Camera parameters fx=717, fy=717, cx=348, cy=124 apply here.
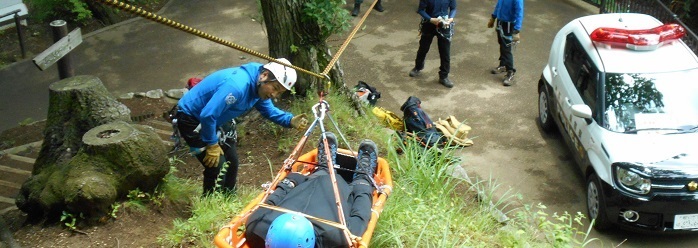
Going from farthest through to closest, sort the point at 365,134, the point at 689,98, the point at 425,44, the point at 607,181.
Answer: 1. the point at 425,44
2. the point at 365,134
3. the point at 689,98
4. the point at 607,181

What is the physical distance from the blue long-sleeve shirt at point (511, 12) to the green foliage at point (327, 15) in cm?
318

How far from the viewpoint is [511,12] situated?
10.4 meters

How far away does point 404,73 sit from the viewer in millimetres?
11148

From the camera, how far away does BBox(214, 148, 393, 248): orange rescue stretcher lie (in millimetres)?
4770

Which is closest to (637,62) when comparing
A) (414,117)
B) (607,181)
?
(607,181)

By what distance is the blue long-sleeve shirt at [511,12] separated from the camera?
33.6 feet

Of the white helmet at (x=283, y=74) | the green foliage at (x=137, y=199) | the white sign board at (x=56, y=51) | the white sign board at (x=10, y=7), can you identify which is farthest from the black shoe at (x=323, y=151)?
the white sign board at (x=10, y=7)

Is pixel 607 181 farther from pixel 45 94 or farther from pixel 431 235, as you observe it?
pixel 45 94

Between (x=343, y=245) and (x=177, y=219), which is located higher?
(x=343, y=245)

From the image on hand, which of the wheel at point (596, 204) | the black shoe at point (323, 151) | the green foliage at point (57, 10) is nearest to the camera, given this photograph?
the black shoe at point (323, 151)

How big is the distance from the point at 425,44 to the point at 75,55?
5863 millimetres

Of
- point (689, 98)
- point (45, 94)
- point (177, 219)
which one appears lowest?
point (45, 94)

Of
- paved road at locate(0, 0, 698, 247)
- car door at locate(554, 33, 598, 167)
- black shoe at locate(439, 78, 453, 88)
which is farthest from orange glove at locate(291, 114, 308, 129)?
black shoe at locate(439, 78, 453, 88)

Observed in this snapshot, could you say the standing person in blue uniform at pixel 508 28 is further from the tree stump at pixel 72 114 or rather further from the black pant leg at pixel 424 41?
the tree stump at pixel 72 114
